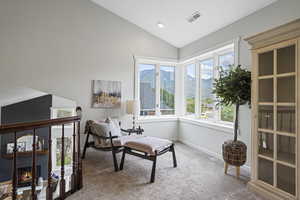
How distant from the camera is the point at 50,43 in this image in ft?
12.1

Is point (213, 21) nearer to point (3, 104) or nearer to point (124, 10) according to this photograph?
point (124, 10)

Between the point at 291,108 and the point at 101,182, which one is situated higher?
the point at 291,108

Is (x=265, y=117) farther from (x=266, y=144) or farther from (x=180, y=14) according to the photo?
(x=180, y=14)

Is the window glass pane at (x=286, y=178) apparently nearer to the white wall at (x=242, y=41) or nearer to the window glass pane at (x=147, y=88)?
the white wall at (x=242, y=41)

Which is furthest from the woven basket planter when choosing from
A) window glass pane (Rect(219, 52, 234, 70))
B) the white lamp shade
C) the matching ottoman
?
the white lamp shade

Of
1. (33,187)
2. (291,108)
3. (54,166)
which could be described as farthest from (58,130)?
(291,108)

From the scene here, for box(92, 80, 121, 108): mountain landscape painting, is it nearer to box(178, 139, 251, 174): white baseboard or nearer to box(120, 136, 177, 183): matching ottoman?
box(120, 136, 177, 183): matching ottoman

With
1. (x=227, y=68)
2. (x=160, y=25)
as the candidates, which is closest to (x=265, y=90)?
(x=227, y=68)

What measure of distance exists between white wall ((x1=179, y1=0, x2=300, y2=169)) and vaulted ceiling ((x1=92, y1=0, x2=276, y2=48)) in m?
0.11

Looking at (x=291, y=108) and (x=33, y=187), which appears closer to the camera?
(x=33, y=187)

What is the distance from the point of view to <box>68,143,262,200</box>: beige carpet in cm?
221

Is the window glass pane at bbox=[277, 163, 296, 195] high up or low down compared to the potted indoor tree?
down

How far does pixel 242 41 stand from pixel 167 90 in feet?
7.73

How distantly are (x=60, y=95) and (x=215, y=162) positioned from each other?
3388mm
